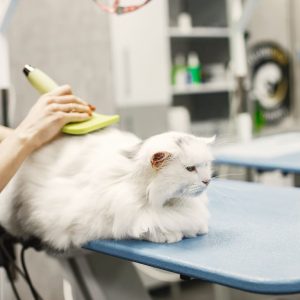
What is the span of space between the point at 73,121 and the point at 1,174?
0.56ft

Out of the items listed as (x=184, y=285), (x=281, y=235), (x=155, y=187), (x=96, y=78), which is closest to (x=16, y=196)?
(x=155, y=187)

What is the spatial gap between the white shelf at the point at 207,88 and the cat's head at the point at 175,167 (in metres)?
1.74

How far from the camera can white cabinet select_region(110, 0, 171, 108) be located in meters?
2.08

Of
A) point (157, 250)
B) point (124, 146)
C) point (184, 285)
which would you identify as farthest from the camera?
point (184, 285)

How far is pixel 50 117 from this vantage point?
0.93 meters

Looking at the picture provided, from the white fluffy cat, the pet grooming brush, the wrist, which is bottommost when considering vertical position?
the white fluffy cat

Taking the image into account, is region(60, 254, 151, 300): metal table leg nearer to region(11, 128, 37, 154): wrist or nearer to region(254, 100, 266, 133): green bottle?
region(11, 128, 37, 154): wrist

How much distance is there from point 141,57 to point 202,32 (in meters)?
0.55

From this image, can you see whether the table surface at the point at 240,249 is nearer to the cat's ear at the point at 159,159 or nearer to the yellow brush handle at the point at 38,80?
the cat's ear at the point at 159,159

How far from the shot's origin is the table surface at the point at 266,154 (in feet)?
4.79

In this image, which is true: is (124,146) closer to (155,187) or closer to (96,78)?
(155,187)

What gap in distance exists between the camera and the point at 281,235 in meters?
0.78

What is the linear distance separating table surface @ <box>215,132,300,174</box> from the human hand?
0.70m

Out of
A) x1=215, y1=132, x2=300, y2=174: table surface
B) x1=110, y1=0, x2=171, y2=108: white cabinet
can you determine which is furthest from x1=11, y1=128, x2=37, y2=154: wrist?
x1=110, y1=0, x2=171, y2=108: white cabinet
